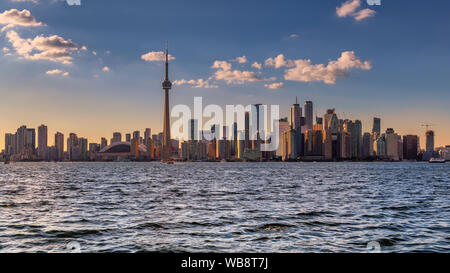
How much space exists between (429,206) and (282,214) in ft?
47.8

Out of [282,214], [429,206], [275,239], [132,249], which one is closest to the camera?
[132,249]

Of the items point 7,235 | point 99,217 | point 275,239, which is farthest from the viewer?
point 99,217

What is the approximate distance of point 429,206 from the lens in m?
33.6
